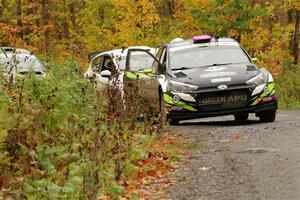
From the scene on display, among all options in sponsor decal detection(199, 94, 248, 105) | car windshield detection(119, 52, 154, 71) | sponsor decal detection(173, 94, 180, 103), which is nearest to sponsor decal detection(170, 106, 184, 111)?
sponsor decal detection(173, 94, 180, 103)

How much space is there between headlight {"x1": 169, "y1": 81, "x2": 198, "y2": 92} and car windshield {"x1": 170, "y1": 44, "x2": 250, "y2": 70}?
2.66 feet

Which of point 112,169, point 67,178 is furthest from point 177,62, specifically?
point 67,178

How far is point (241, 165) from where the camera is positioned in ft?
28.3

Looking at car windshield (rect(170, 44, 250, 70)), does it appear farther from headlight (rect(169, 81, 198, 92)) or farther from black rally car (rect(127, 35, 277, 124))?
headlight (rect(169, 81, 198, 92))

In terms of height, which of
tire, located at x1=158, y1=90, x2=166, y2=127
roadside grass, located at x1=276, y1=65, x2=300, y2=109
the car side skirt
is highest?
tire, located at x1=158, y1=90, x2=166, y2=127

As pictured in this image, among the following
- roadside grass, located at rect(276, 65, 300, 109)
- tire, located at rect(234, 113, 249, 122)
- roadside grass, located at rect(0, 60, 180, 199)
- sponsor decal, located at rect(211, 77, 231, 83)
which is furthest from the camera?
roadside grass, located at rect(276, 65, 300, 109)

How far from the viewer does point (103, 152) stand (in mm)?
7609

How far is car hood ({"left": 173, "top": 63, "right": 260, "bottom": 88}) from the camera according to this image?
13.1m

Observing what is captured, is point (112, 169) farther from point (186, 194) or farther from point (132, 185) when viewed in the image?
point (186, 194)

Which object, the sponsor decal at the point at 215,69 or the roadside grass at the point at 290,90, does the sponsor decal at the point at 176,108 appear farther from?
the roadside grass at the point at 290,90

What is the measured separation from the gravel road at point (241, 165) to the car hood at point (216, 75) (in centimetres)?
95

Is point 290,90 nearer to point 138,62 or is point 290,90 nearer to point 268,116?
point 138,62

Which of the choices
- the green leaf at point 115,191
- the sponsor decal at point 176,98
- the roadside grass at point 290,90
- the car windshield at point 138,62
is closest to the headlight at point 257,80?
the sponsor decal at point 176,98

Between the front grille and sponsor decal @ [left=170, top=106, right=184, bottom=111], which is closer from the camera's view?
the front grille
